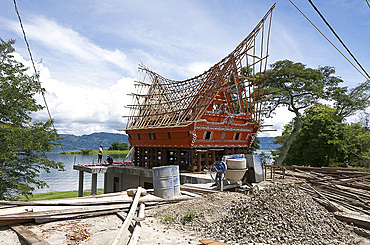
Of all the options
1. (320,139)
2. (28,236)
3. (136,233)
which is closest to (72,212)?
(28,236)

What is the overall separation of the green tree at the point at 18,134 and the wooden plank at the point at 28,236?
405 inches

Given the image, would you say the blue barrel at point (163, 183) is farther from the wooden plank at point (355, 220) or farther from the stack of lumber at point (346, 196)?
the wooden plank at point (355, 220)

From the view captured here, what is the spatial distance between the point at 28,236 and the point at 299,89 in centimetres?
3051

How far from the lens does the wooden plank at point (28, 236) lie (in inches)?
250

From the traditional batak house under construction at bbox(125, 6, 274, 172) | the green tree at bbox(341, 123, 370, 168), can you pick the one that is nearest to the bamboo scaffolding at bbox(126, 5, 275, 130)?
the traditional batak house under construction at bbox(125, 6, 274, 172)

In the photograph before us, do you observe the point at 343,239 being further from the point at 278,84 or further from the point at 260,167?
the point at 278,84

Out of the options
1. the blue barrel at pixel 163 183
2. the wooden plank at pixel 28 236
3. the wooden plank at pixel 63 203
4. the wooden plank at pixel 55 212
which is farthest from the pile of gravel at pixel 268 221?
the wooden plank at pixel 28 236

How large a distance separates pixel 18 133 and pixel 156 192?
10.5m

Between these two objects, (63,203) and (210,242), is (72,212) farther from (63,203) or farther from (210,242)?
(210,242)

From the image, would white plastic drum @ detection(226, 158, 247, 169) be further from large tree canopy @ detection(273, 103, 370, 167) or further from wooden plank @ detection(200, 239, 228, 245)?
large tree canopy @ detection(273, 103, 370, 167)

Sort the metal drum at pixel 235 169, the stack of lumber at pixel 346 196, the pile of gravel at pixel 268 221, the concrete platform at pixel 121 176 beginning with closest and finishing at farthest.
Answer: the pile of gravel at pixel 268 221 < the stack of lumber at pixel 346 196 < the metal drum at pixel 235 169 < the concrete platform at pixel 121 176

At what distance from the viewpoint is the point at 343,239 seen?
293 inches

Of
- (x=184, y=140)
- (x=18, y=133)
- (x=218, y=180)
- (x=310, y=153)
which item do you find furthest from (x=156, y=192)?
(x=310, y=153)

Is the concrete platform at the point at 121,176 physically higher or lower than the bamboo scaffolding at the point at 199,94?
lower
